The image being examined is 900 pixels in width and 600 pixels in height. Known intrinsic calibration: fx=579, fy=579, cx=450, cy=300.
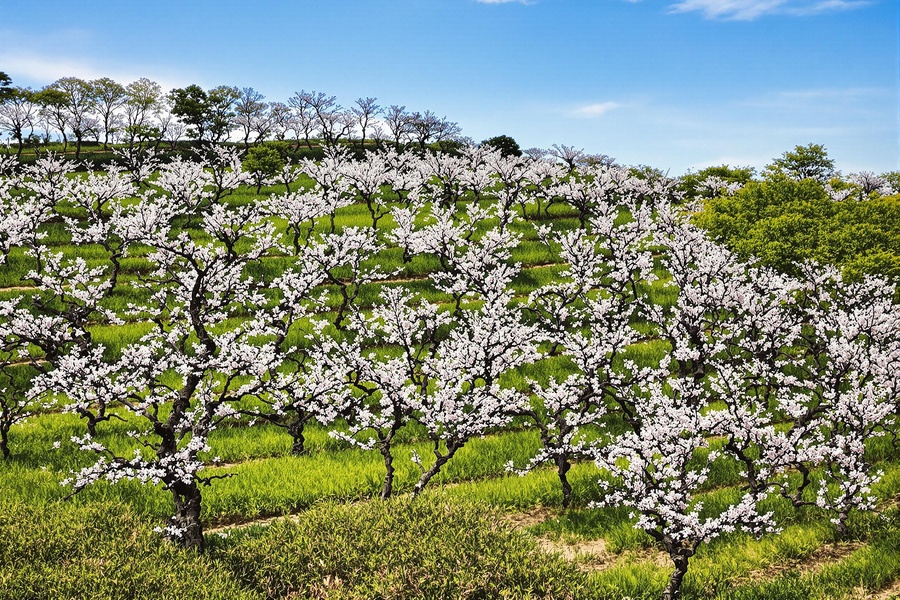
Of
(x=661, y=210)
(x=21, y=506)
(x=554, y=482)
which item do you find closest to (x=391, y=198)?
(x=661, y=210)

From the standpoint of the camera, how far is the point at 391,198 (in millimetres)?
46406

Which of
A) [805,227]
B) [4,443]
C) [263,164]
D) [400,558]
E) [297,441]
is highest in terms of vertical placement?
[263,164]

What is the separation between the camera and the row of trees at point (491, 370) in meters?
10.7

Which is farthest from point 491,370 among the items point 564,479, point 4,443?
point 4,443

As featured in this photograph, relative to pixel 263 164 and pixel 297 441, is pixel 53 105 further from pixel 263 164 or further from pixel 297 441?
pixel 297 441

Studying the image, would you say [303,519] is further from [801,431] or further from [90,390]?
[801,431]

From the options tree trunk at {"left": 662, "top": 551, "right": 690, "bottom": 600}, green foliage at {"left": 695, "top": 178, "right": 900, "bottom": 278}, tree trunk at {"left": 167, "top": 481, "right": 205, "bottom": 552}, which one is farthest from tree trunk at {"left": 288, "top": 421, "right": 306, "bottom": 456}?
green foliage at {"left": 695, "top": 178, "right": 900, "bottom": 278}

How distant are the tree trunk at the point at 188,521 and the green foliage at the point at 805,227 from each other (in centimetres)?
2385

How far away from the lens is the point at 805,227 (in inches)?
1067

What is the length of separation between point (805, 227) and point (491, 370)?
21.2 meters

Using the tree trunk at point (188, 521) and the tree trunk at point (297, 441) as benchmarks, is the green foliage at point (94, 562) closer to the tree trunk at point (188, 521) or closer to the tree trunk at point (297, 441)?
the tree trunk at point (188, 521)

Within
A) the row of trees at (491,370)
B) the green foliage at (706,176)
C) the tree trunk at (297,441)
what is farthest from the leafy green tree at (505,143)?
the tree trunk at (297,441)

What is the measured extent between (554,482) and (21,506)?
10648mm

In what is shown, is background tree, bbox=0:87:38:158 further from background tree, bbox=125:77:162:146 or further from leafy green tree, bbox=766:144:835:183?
leafy green tree, bbox=766:144:835:183
